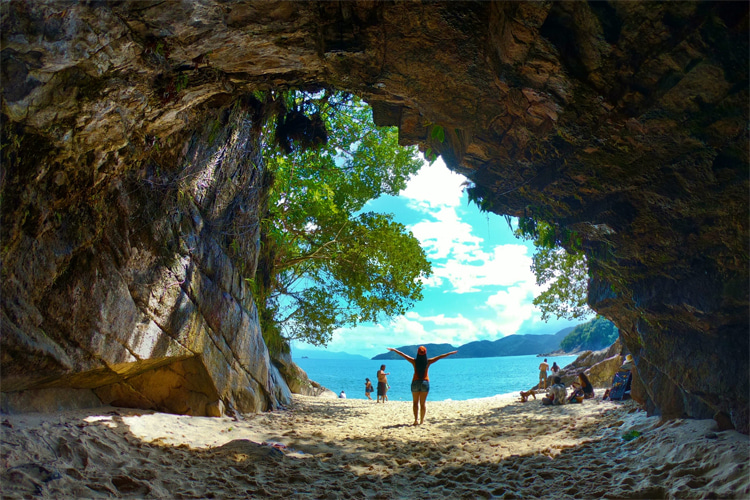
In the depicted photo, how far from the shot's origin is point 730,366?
5.29 meters

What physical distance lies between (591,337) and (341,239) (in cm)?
12171

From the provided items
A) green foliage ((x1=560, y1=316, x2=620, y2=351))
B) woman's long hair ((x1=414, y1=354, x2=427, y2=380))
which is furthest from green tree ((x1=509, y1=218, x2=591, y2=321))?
green foliage ((x1=560, y1=316, x2=620, y2=351))

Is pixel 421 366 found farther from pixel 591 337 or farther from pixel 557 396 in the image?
pixel 591 337

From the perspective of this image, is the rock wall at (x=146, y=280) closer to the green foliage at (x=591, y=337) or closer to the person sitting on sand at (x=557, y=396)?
the person sitting on sand at (x=557, y=396)

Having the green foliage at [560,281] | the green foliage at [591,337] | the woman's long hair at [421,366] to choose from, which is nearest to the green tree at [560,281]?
the green foliage at [560,281]

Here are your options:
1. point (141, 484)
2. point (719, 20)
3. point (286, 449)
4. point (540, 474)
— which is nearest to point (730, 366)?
point (540, 474)

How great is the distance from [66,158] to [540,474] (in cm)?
745

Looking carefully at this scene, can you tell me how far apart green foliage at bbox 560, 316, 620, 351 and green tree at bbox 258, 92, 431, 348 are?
343ft

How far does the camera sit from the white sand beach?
418 centimetres

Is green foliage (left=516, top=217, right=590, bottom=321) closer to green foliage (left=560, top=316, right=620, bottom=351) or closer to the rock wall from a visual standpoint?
the rock wall

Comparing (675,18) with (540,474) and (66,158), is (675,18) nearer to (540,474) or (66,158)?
(540,474)

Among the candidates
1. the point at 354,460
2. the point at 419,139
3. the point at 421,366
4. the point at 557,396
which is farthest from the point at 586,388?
the point at 419,139

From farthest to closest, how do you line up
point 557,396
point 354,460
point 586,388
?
point 557,396
point 586,388
point 354,460

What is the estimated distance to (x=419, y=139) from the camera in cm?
763
